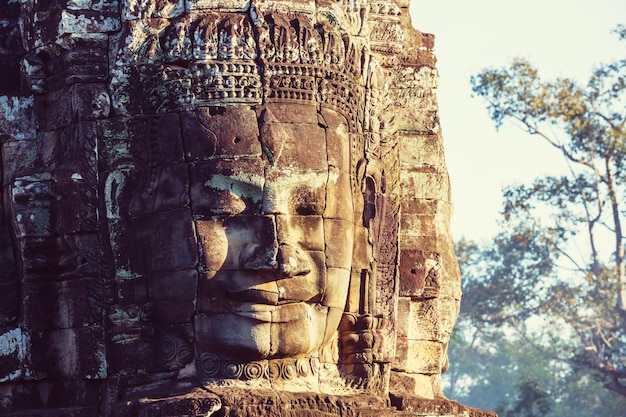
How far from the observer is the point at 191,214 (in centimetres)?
1218

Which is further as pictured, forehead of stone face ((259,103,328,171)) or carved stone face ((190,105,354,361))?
forehead of stone face ((259,103,328,171))

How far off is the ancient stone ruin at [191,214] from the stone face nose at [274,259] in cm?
2

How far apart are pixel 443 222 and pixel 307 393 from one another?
3.16m

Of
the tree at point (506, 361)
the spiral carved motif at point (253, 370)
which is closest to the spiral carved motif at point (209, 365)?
the spiral carved motif at point (253, 370)

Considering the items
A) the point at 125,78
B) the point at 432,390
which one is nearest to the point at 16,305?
the point at 125,78

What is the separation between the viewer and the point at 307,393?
12.1 m

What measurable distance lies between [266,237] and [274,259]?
216 millimetres

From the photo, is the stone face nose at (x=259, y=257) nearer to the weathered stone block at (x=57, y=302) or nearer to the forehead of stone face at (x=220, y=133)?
the forehead of stone face at (x=220, y=133)

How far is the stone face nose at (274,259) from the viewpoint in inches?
471

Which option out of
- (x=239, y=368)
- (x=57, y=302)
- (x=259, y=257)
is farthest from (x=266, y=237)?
(x=57, y=302)

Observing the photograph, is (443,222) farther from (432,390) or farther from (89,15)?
Result: (89,15)

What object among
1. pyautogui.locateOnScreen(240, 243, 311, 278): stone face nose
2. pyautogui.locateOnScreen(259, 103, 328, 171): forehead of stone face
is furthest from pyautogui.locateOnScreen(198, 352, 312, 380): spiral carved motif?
pyautogui.locateOnScreen(259, 103, 328, 171): forehead of stone face

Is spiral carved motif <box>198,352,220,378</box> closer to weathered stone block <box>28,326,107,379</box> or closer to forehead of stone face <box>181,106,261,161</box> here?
weathered stone block <box>28,326,107,379</box>

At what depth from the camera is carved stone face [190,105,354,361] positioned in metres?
12.0
